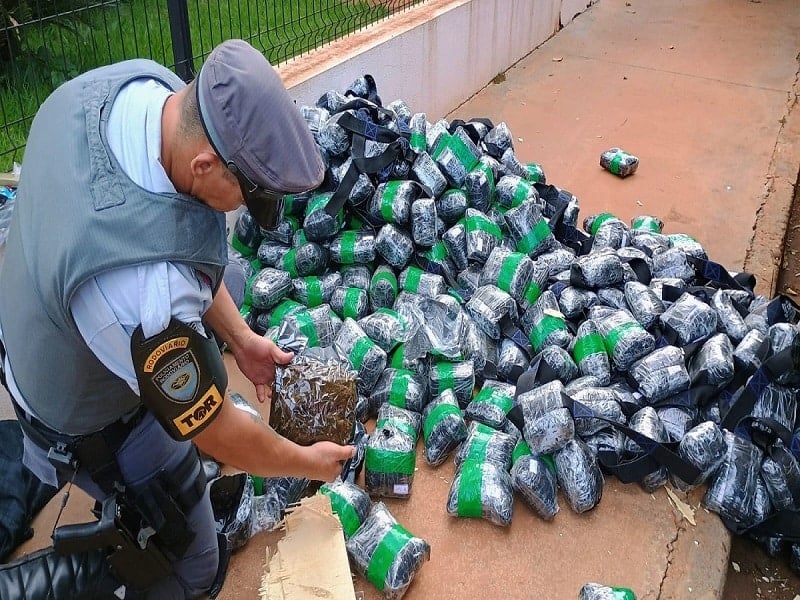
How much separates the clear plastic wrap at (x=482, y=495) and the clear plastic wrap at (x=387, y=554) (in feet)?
0.86

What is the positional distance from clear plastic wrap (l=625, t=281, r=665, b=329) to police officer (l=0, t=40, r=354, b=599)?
2262 millimetres

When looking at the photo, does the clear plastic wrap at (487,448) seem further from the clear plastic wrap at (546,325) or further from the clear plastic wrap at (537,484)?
the clear plastic wrap at (546,325)

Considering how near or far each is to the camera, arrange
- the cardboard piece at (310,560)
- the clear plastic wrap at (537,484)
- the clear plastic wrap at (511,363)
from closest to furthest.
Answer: the cardboard piece at (310,560) < the clear plastic wrap at (537,484) < the clear plastic wrap at (511,363)

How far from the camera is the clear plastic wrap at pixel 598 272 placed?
3.69m

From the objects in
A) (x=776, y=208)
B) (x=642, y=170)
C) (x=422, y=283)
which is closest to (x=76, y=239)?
(x=422, y=283)

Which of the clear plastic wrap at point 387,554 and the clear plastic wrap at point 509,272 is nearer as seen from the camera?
the clear plastic wrap at point 387,554

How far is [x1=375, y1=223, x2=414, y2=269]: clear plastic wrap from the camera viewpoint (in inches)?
149

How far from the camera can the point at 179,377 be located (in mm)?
1612

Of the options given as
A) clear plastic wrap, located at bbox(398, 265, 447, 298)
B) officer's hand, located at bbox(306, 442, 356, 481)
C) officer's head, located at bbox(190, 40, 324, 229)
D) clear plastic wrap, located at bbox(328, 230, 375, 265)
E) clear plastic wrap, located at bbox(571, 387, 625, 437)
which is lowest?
clear plastic wrap, located at bbox(571, 387, 625, 437)

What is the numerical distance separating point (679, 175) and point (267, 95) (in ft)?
15.8

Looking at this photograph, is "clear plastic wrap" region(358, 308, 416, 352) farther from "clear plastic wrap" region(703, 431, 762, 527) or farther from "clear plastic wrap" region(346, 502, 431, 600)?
"clear plastic wrap" region(703, 431, 762, 527)

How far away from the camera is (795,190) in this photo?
223 inches

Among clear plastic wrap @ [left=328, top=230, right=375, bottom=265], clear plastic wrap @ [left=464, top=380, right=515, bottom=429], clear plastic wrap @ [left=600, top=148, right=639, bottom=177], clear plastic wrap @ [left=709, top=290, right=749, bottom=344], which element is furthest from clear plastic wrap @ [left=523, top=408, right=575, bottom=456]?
clear plastic wrap @ [left=600, top=148, right=639, bottom=177]

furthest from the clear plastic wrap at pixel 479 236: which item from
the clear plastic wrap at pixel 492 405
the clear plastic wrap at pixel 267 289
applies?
the clear plastic wrap at pixel 267 289
